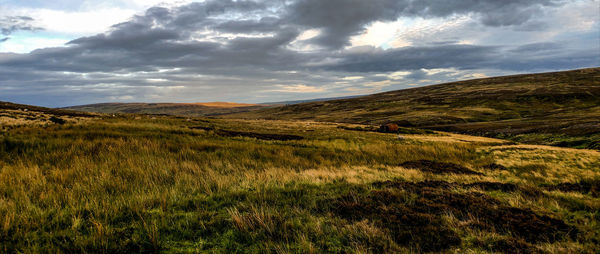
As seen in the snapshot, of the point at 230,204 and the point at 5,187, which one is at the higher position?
the point at 5,187

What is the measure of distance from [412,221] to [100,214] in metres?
4.94

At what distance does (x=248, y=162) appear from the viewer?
30.8 ft

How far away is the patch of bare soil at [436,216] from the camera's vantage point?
3.64m

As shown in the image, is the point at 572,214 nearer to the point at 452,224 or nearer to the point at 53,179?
the point at 452,224

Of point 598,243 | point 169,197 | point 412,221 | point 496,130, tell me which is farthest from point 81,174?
point 496,130

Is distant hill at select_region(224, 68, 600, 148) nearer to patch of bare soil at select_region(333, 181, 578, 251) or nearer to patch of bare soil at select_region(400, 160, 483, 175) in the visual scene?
patch of bare soil at select_region(400, 160, 483, 175)

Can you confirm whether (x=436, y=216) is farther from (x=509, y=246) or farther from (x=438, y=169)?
(x=438, y=169)

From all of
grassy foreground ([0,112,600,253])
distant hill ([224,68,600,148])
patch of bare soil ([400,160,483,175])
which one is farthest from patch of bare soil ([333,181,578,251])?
distant hill ([224,68,600,148])

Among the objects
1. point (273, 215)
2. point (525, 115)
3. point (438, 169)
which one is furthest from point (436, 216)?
point (525, 115)

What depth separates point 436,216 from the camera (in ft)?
14.2

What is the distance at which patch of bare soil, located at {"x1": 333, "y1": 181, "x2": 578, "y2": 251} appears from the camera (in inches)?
143

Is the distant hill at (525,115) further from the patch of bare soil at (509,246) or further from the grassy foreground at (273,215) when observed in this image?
the patch of bare soil at (509,246)

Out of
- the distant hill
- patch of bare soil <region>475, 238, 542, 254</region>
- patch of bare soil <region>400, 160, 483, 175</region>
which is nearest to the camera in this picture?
patch of bare soil <region>475, 238, 542, 254</region>

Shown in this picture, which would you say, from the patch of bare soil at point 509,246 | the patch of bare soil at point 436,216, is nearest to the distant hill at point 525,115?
the patch of bare soil at point 436,216
